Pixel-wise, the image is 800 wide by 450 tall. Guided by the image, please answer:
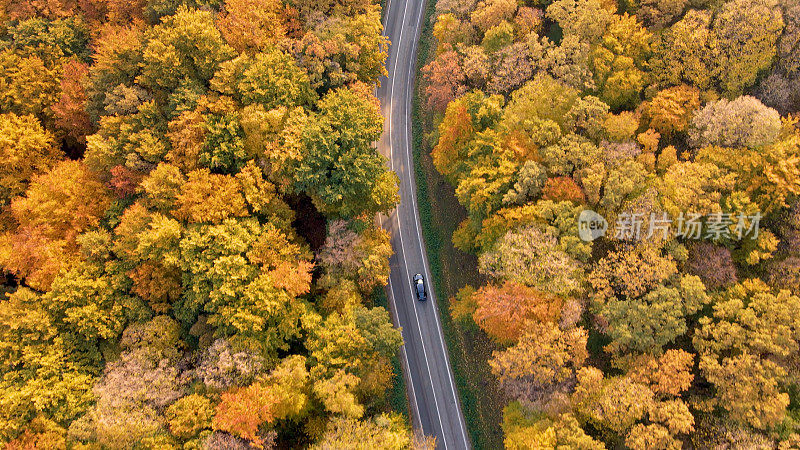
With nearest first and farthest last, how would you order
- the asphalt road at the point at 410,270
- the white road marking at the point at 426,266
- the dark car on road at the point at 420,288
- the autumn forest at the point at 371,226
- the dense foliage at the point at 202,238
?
the autumn forest at the point at 371,226 < the dense foliage at the point at 202,238 < the white road marking at the point at 426,266 < the asphalt road at the point at 410,270 < the dark car on road at the point at 420,288

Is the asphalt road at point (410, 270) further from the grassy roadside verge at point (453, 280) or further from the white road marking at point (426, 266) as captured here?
the grassy roadside verge at point (453, 280)

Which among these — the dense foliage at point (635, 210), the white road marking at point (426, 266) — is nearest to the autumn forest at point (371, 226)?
the dense foliage at point (635, 210)

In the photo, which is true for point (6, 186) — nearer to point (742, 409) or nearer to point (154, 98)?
point (154, 98)

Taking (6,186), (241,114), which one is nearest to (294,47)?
(241,114)

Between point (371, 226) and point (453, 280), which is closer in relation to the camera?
point (371, 226)

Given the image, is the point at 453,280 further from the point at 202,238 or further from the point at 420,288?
the point at 202,238

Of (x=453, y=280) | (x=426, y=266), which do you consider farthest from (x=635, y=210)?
(x=426, y=266)
